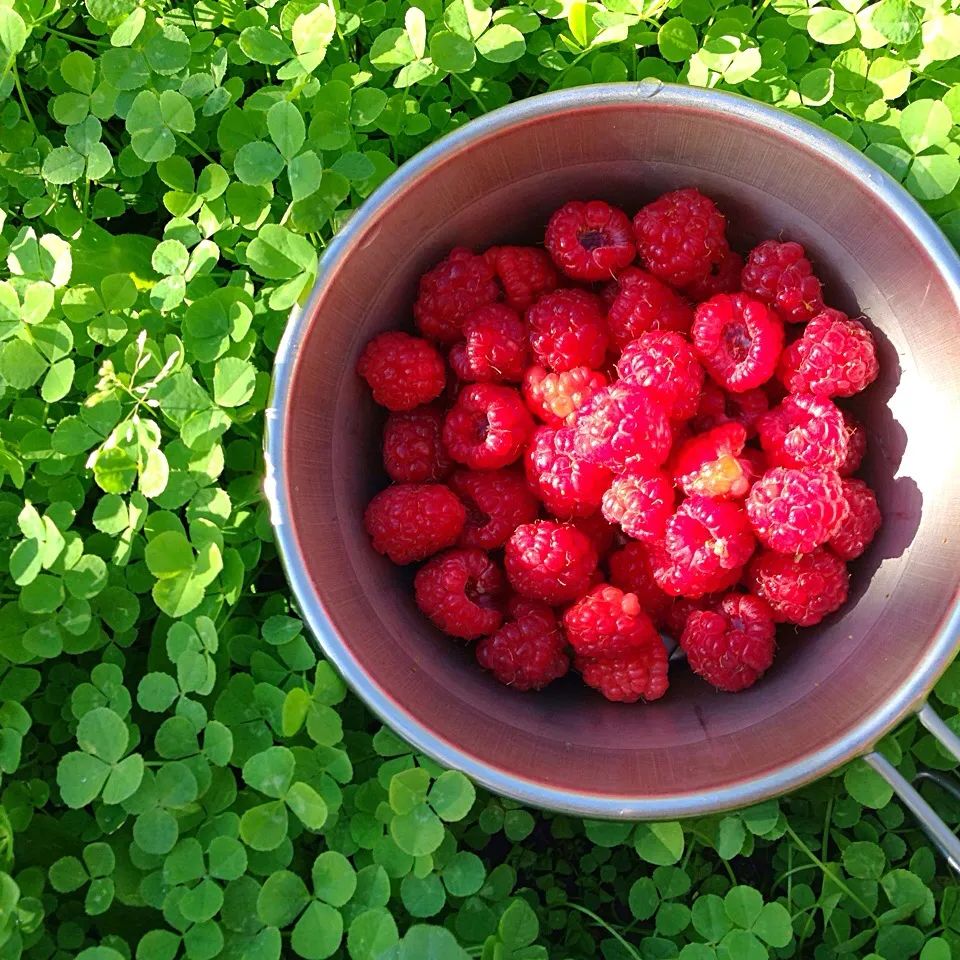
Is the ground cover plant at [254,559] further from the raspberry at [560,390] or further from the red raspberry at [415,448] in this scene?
the raspberry at [560,390]

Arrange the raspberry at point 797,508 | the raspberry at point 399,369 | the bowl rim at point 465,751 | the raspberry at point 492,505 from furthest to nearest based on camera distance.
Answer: the raspberry at point 492,505
the raspberry at point 399,369
the raspberry at point 797,508
the bowl rim at point 465,751

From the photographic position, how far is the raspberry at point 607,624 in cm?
158

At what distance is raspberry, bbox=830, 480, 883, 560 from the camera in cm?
156

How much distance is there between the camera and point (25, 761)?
1.64 metres

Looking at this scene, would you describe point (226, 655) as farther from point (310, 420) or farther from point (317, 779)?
point (310, 420)

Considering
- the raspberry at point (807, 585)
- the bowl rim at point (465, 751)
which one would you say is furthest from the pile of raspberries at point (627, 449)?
the bowl rim at point (465, 751)

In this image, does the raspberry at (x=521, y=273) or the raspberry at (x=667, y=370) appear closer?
the raspberry at (x=667, y=370)

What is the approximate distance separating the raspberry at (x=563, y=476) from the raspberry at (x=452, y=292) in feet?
0.81

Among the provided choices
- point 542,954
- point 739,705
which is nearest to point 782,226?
point 739,705

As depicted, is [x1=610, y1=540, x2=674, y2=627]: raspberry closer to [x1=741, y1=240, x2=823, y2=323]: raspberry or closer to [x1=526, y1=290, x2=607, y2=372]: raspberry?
[x1=526, y1=290, x2=607, y2=372]: raspberry

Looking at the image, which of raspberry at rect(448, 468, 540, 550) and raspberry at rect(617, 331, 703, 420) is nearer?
raspberry at rect(617, 331, 703, 420)

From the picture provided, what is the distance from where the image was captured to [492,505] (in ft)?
5.52

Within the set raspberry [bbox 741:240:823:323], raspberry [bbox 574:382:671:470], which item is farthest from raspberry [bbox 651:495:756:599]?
raspberry [bbox 741:240:823:323]

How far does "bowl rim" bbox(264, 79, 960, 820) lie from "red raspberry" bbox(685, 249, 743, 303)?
0.28 m
